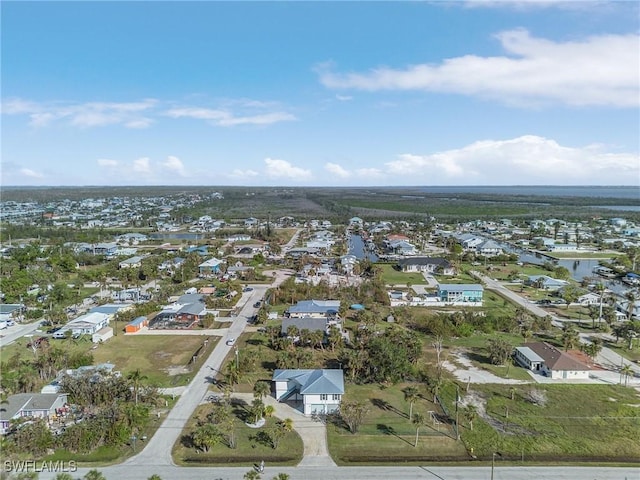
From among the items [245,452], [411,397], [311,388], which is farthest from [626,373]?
[245,452]

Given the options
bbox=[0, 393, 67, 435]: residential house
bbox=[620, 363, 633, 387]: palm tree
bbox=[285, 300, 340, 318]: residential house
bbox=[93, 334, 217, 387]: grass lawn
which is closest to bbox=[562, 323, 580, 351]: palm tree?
bbox=[620, 363, 633, 387]: palm tree

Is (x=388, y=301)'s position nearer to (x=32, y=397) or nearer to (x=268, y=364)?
(x=268, y=364)

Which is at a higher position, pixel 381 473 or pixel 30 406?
pixel 30 406

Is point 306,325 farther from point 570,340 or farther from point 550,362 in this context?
point 570,340

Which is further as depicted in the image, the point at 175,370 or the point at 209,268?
the point at 209,268

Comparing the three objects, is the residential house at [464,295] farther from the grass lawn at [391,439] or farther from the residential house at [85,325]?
the residential house at [85,325]

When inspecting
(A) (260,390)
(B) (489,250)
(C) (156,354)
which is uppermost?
(B) (489,250)

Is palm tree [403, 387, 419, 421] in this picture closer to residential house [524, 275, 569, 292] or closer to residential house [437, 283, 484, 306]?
residential house [437, 283, 484, 306]

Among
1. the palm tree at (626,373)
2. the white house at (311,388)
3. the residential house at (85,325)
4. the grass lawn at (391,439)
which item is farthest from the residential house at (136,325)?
the palm tree at (626,373)
